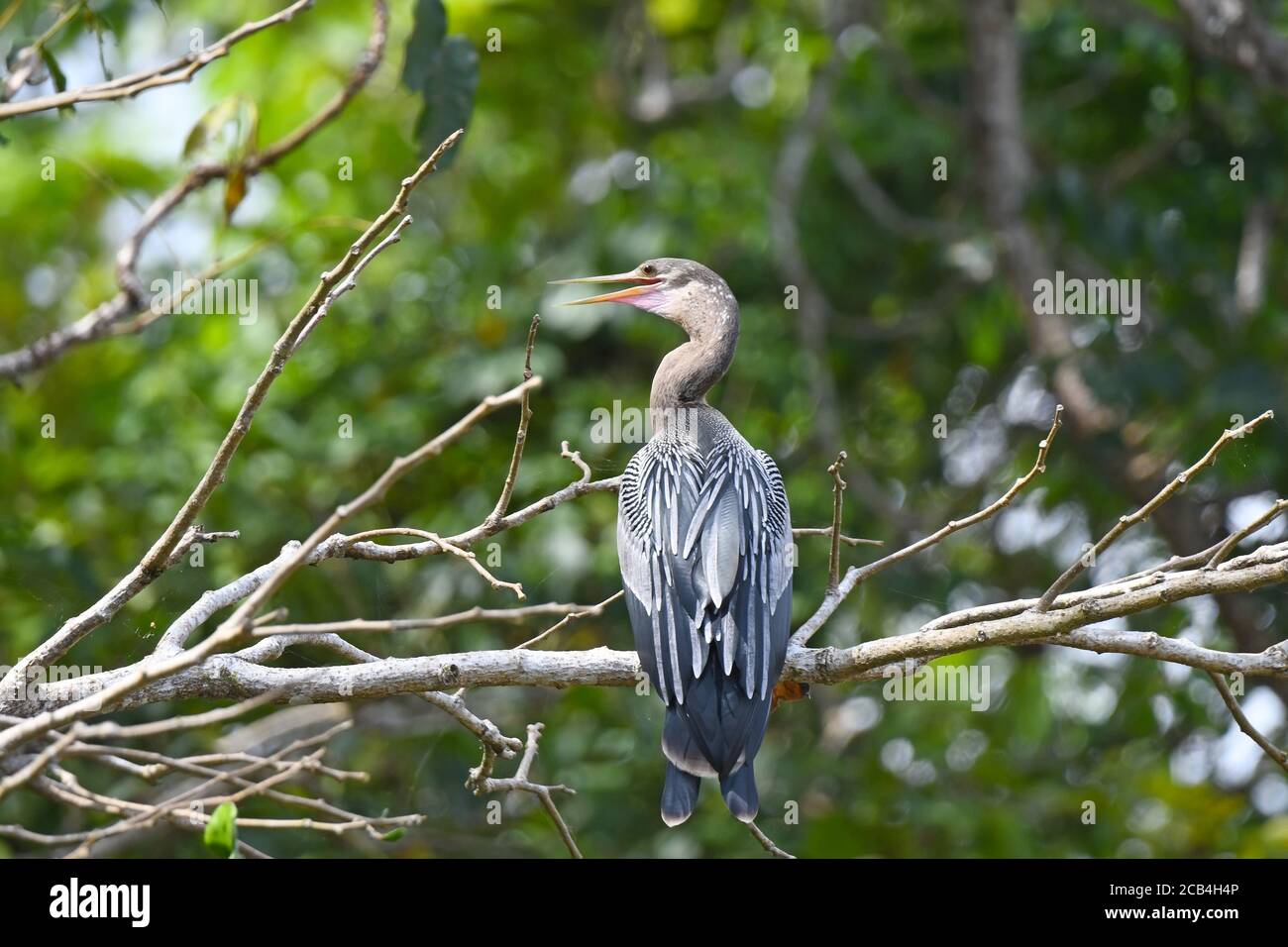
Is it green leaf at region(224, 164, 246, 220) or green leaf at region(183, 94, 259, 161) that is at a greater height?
green leaf at region(183, 94, 259, 161)

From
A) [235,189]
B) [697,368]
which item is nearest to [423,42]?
[235,189]

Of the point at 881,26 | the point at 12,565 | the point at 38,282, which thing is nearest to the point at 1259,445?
the point at 881,26

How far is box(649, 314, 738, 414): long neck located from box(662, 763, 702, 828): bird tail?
3.99ft

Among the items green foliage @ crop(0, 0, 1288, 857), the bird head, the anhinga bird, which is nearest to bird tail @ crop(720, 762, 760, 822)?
the anhinga bird

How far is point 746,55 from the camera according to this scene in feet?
28.9

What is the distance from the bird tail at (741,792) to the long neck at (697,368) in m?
1.24

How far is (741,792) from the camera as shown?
342 cm

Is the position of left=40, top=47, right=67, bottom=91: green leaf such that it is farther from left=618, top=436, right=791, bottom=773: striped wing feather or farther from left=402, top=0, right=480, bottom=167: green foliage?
left=618, top=436, right=791, bottom=773: striped wing feather

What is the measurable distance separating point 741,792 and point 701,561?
64 centimetres

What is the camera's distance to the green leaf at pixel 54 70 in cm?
430

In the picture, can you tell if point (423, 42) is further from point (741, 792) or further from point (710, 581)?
point (741, 792)

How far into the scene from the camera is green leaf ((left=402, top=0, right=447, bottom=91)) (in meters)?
4.60

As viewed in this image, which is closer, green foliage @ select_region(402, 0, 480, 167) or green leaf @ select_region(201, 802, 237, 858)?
green leaf @ select_region(201, 802, 237, 858)

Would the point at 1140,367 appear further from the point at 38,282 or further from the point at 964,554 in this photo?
the point at 38,282
